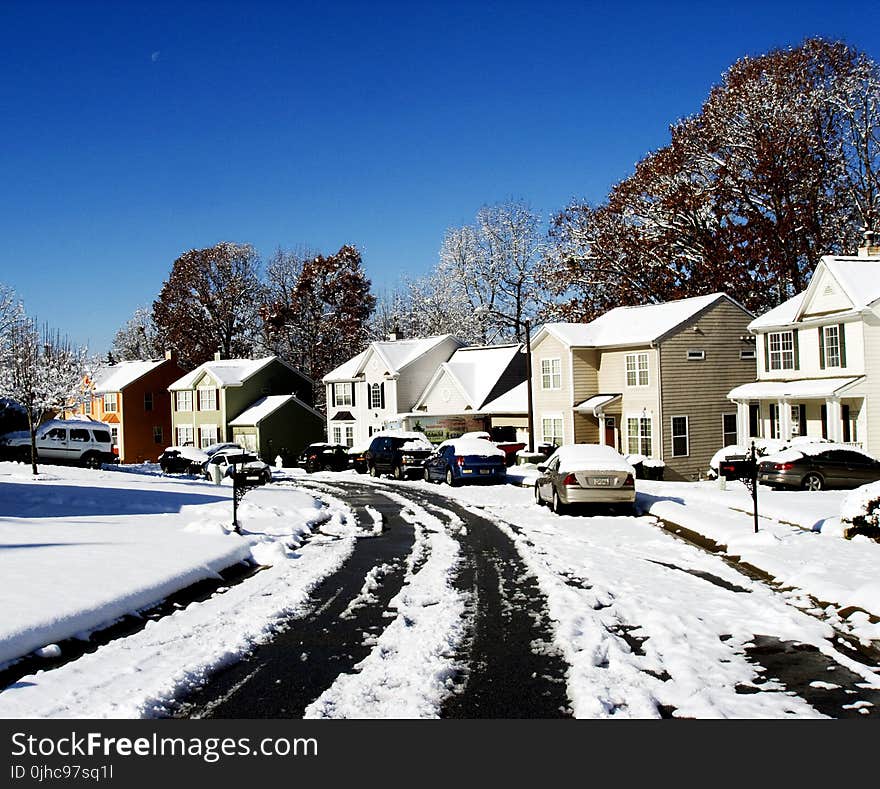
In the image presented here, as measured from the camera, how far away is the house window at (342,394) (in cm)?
6159

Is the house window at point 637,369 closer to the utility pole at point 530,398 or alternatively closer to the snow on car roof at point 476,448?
the utility pole at point 530,398

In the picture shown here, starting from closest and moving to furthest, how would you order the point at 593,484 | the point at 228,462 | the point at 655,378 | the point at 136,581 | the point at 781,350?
1. the point at 136,581
2. the point at 593,484
3. the point at 781,350
4. the point at 655,378
5. the point at 228,462

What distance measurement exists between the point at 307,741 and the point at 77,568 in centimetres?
686

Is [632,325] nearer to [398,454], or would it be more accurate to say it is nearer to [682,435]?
[682,435]

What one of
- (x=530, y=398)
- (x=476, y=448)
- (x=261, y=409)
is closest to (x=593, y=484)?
(x=476, y=448)

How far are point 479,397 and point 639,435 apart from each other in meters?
12.7

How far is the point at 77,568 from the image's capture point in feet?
38.4

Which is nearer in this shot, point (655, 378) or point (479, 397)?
point (655, 378)

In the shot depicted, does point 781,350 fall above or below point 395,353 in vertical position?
below

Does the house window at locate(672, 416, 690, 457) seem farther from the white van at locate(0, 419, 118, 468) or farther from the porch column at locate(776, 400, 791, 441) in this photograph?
the white van at locate(0, 419, 118, 468)

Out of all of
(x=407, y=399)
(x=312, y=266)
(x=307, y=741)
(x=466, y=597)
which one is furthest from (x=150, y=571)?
(x=312, y=266)

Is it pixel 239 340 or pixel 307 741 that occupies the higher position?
pixel 239 340

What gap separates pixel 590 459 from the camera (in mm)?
21484

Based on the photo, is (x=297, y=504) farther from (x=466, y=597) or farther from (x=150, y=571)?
(x=466, y=597)
